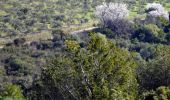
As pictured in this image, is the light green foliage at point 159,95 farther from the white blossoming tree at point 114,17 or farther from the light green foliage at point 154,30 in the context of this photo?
the white blossoming tree at point 114,17

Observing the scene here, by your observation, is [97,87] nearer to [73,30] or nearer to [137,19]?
[73,30]

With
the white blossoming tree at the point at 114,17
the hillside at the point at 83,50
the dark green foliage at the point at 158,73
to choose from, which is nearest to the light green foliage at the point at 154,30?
the hillside at the point at 83,50

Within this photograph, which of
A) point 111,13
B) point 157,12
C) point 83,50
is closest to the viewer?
point 83,50

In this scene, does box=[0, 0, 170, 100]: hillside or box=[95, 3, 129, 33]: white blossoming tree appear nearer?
box=[0, 0, 170, 100]: hillside

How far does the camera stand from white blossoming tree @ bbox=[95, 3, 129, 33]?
81.7 meters

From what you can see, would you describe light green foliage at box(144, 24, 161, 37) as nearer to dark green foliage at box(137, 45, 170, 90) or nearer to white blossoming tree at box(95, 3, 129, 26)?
white blossoming tree at box(95, 3, 129, 26)

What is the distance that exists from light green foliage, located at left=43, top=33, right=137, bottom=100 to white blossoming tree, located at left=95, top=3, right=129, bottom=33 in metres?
49.6

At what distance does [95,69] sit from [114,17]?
55071mm

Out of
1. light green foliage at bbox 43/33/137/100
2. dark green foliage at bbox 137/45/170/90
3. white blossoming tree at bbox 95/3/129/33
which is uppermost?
light green foliage at bbox 43/33/137/100

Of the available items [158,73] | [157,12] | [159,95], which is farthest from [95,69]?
[157,12]

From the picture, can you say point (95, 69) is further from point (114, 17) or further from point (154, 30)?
point (114, 17)

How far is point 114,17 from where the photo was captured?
84.9 metres

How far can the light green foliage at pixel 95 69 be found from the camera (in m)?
29.7

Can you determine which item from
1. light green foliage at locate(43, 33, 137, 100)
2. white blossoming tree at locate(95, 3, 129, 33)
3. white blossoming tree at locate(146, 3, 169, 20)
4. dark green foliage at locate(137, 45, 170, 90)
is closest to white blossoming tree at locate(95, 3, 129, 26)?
white blossoming tree at locate(95, 3, 129, 33)
